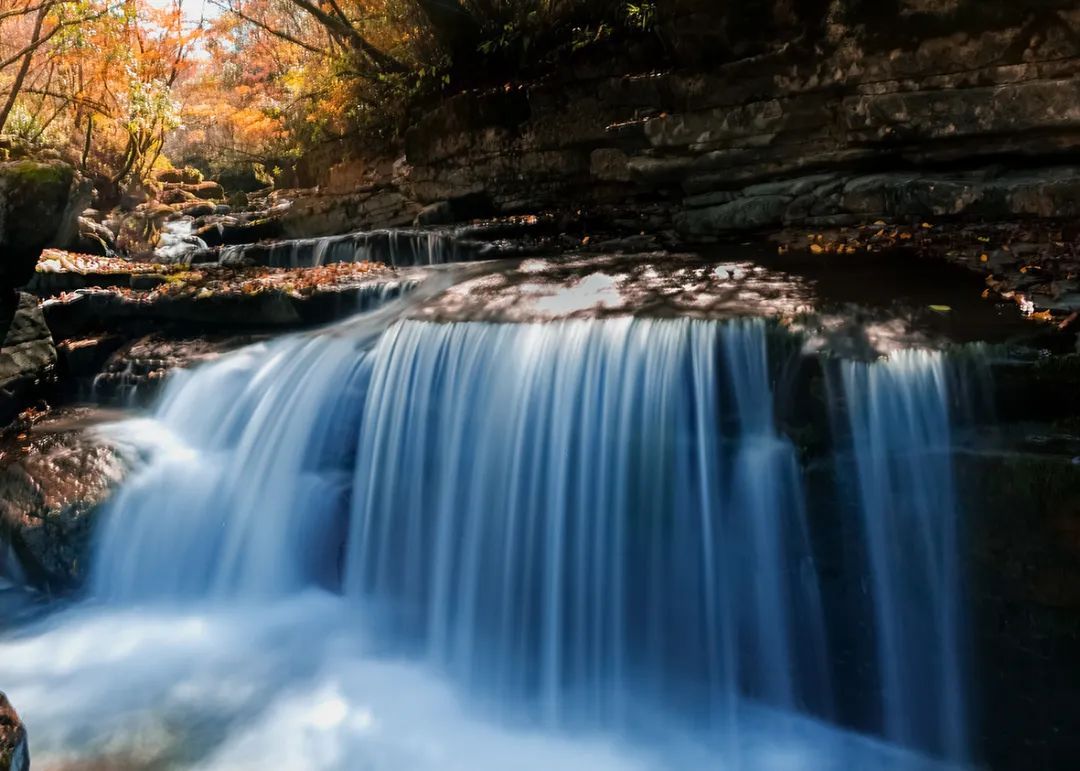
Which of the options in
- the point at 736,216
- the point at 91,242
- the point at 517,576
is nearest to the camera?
the point at 517,576

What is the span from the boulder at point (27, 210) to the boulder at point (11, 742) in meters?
5.64

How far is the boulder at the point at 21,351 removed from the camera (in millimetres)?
6785

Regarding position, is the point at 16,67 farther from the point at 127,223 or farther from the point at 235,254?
the point at 235,254

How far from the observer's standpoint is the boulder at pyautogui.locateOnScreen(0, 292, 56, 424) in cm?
679

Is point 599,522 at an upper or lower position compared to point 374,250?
lower

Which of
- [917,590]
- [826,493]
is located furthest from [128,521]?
[917,590]

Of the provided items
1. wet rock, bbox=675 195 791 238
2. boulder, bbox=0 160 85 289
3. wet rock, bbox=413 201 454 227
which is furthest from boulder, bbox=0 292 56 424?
wet rock, bbox=675 195 791 238

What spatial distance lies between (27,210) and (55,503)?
3.31 m

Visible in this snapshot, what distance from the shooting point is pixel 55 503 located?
5285mm

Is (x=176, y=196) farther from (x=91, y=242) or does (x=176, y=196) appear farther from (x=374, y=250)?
(x=374, y=250)

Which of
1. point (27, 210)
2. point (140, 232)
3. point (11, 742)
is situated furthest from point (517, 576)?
point (140, 232)

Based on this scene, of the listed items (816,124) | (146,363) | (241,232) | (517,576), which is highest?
(241,232)

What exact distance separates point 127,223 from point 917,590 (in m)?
17.9

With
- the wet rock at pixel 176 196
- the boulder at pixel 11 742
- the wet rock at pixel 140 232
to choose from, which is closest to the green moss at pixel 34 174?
the boulder at pixel 11 742
